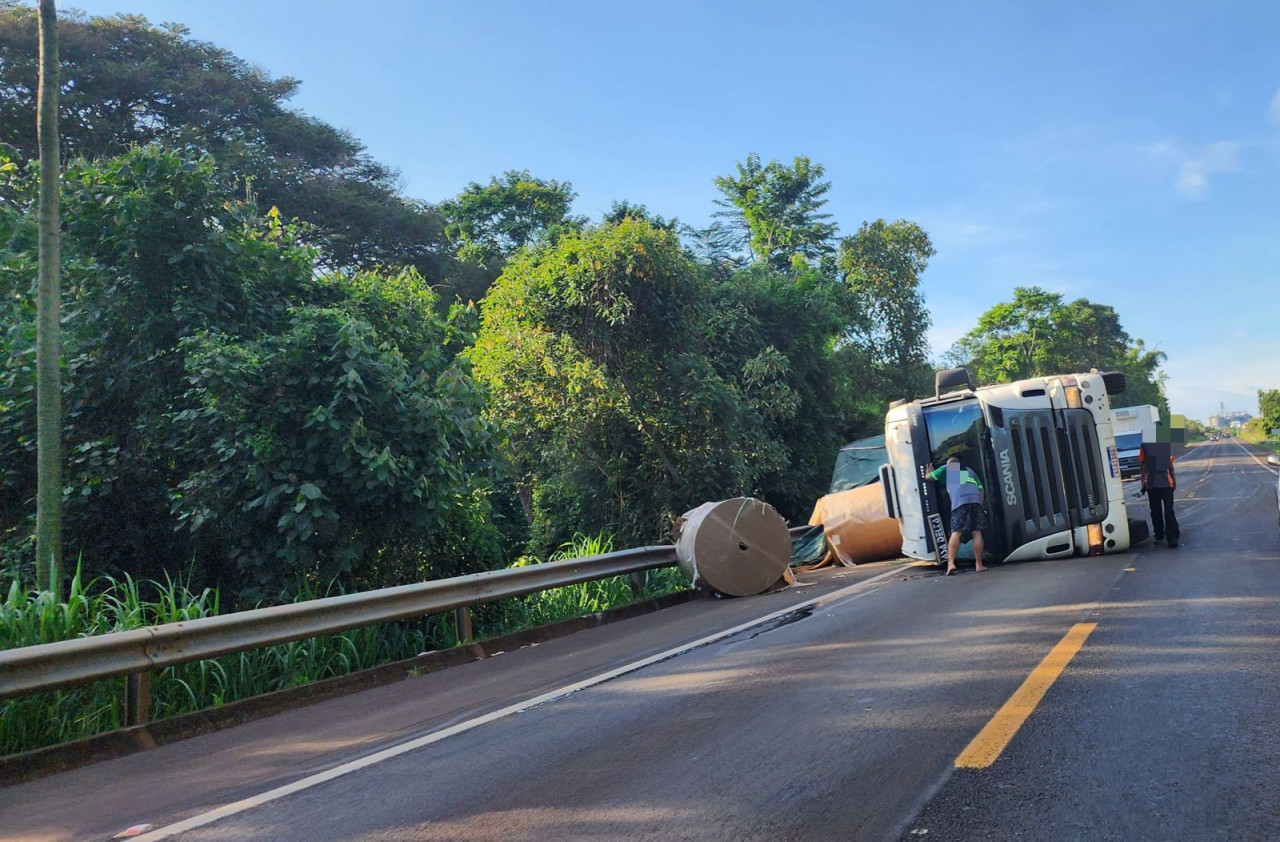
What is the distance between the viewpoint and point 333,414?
1014cm

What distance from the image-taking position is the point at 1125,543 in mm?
13219

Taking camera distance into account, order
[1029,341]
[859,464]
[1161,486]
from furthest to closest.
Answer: [1029,341]
[859,464]
[1161,486]

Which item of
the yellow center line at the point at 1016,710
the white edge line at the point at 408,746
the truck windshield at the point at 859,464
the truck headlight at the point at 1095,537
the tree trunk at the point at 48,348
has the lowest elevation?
the yellow center line at the point at 1016,710

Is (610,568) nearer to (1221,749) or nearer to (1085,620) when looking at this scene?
(1085,620)

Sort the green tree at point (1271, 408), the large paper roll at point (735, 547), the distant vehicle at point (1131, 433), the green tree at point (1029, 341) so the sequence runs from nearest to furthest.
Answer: the large paper roll at point (735, 547) → the distant vehicle at point (1131, 433) → the green tree at point (1029, 341) → the green tree at point (1271, 408)

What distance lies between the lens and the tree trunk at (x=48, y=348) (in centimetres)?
855

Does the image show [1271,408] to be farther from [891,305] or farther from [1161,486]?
[1161,486]

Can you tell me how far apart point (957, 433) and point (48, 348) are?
10155mm

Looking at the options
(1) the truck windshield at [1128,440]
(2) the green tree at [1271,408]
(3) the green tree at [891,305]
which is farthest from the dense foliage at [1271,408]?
(3) the green tree at [891,305]

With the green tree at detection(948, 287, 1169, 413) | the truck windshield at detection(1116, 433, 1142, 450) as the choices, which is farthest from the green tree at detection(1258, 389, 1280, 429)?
the truck windshield at detection(1116, 433, 1142, 450)

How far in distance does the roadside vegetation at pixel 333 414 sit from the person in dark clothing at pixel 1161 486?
6.33 metres

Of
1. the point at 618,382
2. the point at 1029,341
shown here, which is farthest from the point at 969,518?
the point at 1029,341

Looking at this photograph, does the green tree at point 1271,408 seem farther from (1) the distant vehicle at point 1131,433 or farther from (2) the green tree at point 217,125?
(2) the green tree at point 217,125

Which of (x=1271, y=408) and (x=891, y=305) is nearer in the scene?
(x=891, y=305)
